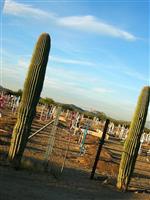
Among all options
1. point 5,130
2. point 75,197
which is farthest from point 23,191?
point 5,130

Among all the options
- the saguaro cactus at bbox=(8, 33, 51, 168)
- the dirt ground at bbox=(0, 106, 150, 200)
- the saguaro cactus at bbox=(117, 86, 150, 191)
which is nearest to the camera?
the dirt ground at bbox=(0, 106, 150, 200)

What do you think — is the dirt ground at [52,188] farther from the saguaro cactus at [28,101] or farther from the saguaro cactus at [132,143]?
the saguaro cactus at [28,101]

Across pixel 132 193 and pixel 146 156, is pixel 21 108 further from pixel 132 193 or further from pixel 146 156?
pixel 146 156

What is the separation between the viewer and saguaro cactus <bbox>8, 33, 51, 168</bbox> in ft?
36.0

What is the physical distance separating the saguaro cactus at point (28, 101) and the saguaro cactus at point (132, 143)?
2.75 meters

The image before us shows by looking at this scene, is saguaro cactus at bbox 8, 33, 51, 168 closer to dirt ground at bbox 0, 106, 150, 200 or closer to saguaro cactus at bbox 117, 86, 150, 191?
dirt ground at bbox 0, 106, 150, 200

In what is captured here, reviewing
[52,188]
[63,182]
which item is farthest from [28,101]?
[52,188]

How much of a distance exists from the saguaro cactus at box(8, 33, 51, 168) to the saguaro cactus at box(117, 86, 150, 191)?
2747mm

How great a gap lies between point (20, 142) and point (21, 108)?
0.85 metres

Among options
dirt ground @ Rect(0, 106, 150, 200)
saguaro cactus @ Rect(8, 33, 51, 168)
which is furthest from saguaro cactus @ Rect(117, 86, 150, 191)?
saguaro cactus @ Rect(8, 33, 51, 168)

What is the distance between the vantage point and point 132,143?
1188 cm

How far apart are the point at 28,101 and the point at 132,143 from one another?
10.1 feet

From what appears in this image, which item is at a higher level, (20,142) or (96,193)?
(20,142)

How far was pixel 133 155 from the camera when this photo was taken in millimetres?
11930
